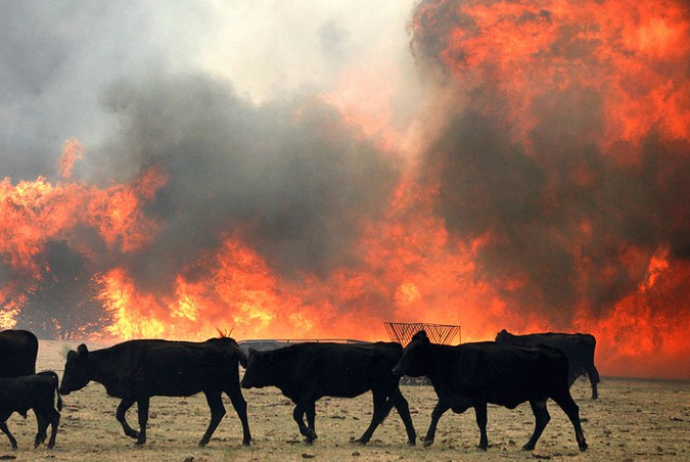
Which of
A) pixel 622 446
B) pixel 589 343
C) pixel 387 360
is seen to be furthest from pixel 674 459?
pixel 589 343

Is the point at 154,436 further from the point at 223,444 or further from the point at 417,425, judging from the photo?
the point at 417,425

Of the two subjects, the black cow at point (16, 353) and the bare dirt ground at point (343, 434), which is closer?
the bare dirt ground at point (343, 434)

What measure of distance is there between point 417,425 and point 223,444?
9.23 meters

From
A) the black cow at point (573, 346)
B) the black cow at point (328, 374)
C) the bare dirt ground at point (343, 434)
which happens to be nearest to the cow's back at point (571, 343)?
the black cow at point (573, 346)

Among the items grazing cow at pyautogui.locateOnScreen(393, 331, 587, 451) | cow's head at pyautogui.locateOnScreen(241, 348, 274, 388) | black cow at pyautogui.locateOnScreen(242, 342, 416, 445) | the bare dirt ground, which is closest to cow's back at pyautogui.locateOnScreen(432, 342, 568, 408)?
grazing cow at pyautogui.locateOnScreen(393, 331, 587, 451)

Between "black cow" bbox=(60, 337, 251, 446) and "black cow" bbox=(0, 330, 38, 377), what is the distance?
11.4ft

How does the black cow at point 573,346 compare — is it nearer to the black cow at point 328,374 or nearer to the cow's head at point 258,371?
the black cow at point 328,374

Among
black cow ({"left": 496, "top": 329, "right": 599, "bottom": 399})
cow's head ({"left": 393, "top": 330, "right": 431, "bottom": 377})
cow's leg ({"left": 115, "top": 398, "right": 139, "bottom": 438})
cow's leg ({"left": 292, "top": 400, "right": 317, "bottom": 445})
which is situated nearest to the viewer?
cow's head ({"left": 393, "top": 330, "right": 431, "bottom": 377})

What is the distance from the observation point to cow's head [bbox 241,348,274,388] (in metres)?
27.0

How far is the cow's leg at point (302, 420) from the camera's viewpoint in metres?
26.1

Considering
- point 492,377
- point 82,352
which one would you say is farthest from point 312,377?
point 82,352

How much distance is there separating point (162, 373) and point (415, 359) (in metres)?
7.18

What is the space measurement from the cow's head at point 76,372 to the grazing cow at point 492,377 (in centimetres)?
909

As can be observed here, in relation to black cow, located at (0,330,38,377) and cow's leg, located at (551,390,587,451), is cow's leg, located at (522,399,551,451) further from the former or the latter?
black cow, located at (0,330,38,377)
